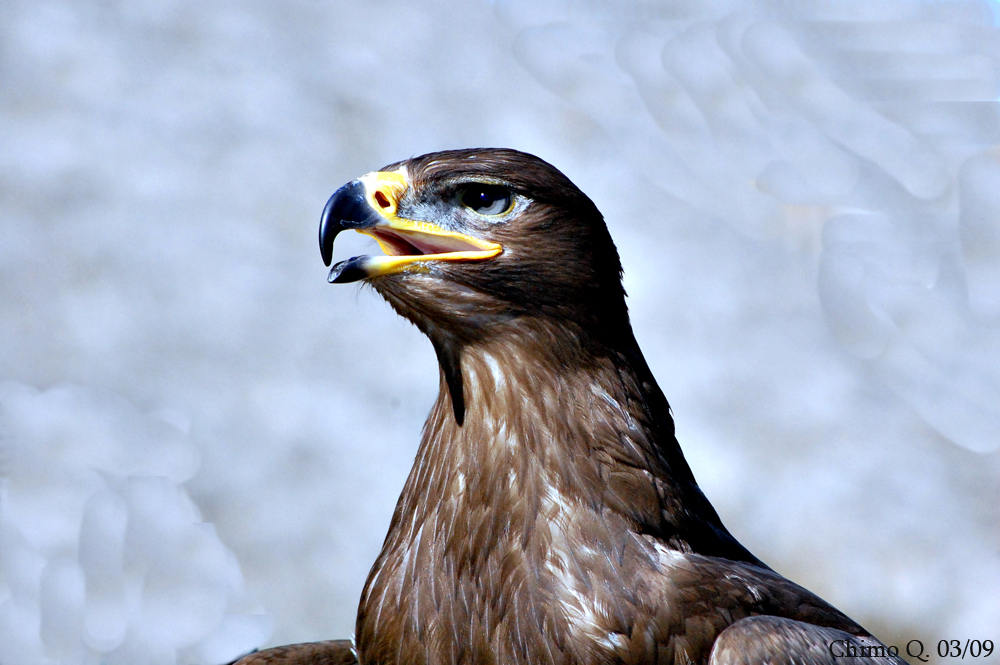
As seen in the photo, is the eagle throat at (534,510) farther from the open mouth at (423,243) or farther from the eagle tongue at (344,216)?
the eagle tongue at (344,216)

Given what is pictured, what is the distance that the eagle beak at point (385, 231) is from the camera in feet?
7.73

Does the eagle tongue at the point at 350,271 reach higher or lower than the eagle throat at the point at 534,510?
higher

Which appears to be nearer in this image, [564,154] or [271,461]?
[271,461]

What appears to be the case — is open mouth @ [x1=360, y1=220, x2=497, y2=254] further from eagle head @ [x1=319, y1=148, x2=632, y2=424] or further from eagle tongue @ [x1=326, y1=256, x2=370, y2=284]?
eagle tongue @ [x1=326, y1=256, x2=370, y2=284]

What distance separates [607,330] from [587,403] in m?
0.21

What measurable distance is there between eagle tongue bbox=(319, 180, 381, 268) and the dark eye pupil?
25 centimetres

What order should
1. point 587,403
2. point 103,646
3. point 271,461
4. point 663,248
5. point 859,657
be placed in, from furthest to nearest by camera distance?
1. point 663,248
2. point 271,461
3. point 103,646
4. point 587,403
5. point 859,657

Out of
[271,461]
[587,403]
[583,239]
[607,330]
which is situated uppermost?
[271,461]

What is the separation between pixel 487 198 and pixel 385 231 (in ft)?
0.95

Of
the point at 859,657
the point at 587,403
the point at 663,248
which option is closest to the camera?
the point at 859,657

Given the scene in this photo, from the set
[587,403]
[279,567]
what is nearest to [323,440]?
[279,567]

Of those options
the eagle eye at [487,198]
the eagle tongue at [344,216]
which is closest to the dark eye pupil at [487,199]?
the eagle eye at [487,198]

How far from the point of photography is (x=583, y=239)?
99.3 inches

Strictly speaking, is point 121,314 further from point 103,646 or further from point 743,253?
point 743,253
